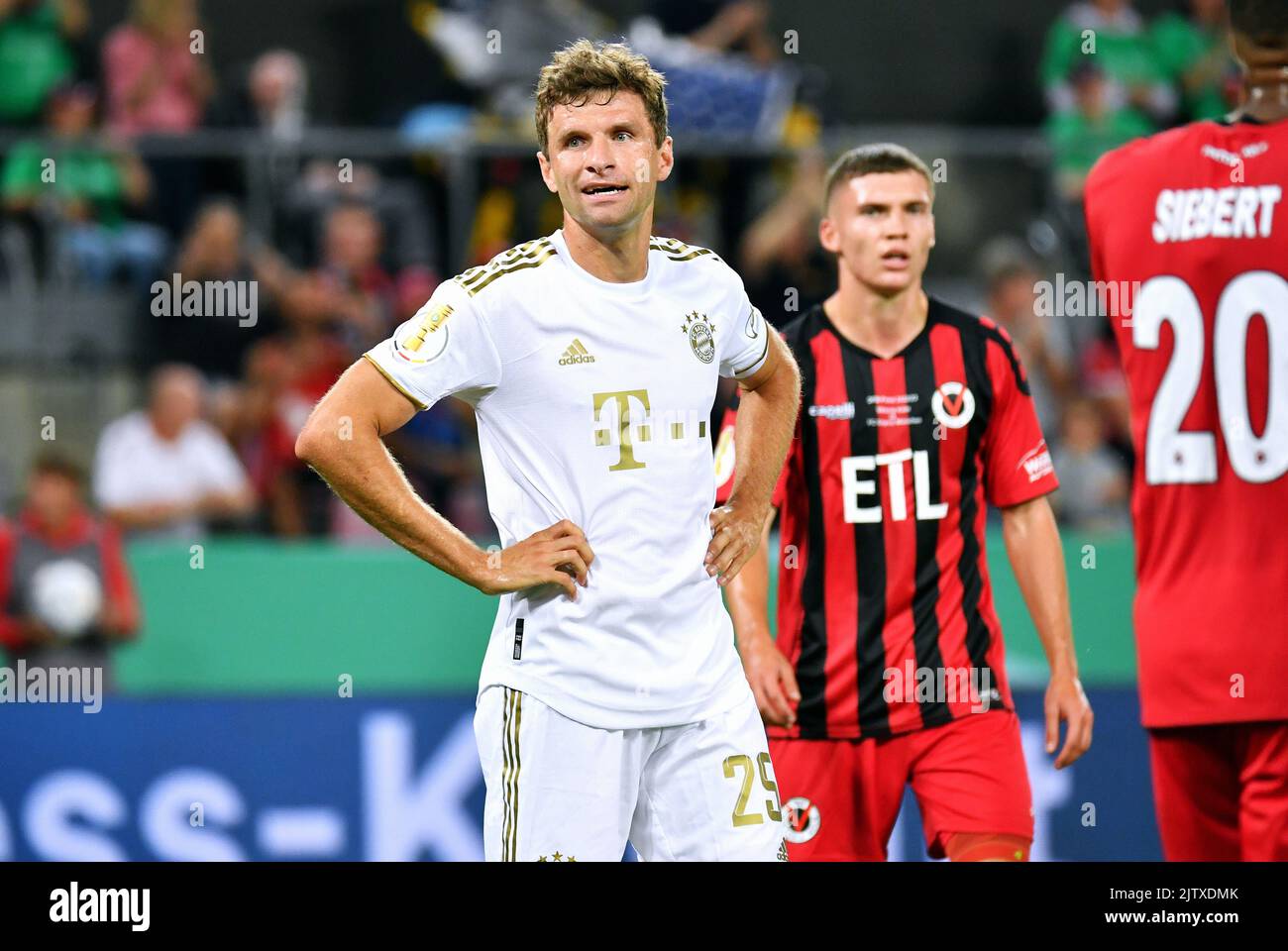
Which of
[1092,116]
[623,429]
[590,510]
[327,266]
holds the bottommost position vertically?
[590,510]

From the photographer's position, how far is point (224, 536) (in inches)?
323

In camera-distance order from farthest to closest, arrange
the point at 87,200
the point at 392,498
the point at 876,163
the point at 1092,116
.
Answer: the point at 1092,116, the point at 87,200, the point at 876,163, the point at 392,498

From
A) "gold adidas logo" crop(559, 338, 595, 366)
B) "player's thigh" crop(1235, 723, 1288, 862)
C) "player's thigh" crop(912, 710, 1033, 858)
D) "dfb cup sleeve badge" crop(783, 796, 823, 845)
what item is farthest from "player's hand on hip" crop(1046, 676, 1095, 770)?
"gold adidas logo" crop(559, 338, 595, 366)

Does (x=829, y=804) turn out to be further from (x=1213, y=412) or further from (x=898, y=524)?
(x=1213, y=412)

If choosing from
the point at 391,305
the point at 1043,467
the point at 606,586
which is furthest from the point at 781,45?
the point at 606,586

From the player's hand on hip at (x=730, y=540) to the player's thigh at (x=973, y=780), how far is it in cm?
99

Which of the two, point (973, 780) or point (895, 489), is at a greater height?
point (895, 489)

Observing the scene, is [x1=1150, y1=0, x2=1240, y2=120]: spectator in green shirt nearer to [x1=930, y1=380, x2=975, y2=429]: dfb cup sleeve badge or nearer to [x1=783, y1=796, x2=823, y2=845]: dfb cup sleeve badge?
[x1=930, y1=380, x2=975, y2=429]: dfb cup sleeve badge

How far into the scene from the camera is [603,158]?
3922 millimetres

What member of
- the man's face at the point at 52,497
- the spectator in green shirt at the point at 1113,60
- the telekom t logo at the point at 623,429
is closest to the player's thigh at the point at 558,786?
the telekom t logo at the point at 623,429

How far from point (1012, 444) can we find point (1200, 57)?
605 centimetres
